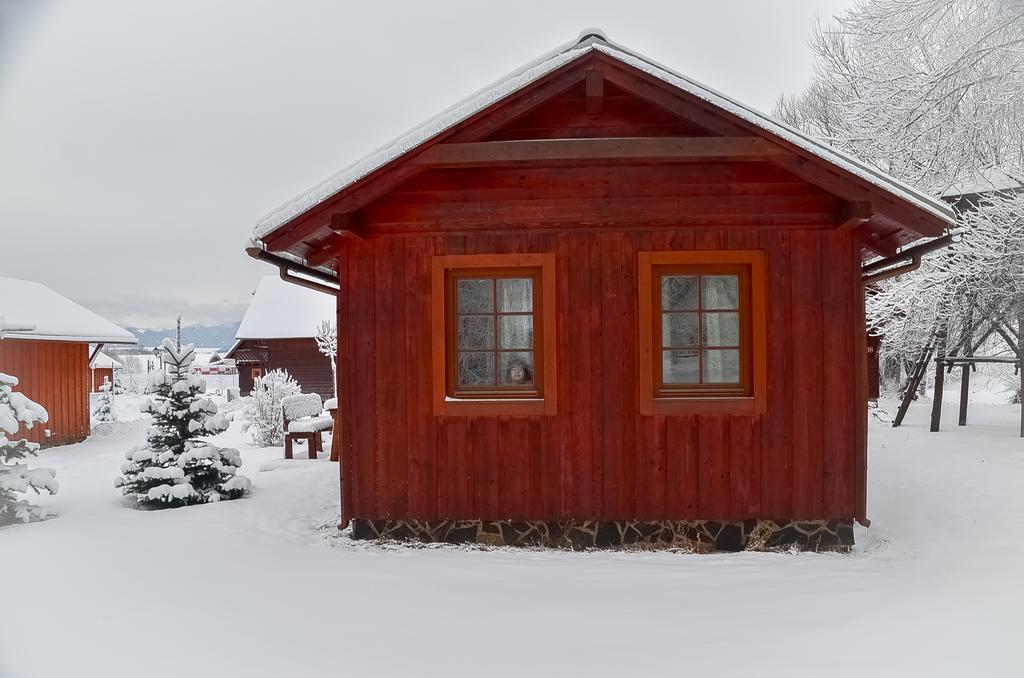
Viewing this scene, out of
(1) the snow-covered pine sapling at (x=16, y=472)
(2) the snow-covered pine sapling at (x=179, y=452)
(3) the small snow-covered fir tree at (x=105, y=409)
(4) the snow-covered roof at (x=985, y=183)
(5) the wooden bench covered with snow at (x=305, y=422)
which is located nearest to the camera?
(1) the snow-covered pine sapling at (x=16, y=472)

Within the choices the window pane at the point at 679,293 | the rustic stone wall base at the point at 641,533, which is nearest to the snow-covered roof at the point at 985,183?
the window pane at the point at 679,293

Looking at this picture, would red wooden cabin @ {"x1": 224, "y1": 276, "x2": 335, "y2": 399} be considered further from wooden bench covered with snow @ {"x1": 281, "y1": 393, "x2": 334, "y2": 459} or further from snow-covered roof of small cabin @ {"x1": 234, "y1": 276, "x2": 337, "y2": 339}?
wooden bench covered with snow @ {"x1": 281, "y1": 393, "x2": 334, "y2": 459}

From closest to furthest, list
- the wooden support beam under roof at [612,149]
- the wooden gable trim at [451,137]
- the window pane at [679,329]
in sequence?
the wooden support beam under roof at [612,149] → the wooden gable trim at [451,137] → the window pane at [679,329]

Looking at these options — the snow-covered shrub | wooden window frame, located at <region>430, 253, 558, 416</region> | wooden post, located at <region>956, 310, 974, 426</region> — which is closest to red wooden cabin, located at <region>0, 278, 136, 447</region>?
the snow-covered shrub

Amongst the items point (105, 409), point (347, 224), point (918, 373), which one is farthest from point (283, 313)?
point (918, 373)

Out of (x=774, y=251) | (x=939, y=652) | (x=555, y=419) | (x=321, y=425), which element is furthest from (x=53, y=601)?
(x=321, y=425)

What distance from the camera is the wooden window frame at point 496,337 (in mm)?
5473

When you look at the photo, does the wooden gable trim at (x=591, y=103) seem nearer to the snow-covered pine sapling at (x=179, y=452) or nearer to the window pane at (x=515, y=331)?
the window pane at (x=515, y=331)

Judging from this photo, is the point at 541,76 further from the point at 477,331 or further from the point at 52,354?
the point at 52,354

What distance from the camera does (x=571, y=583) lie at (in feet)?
14.7

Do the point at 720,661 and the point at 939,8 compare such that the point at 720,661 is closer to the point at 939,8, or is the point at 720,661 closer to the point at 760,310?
the point at 760,310

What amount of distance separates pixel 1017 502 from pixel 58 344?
18.4 metres

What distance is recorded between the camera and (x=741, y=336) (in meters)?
5.48

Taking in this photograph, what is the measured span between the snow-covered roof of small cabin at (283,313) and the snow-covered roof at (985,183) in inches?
744
